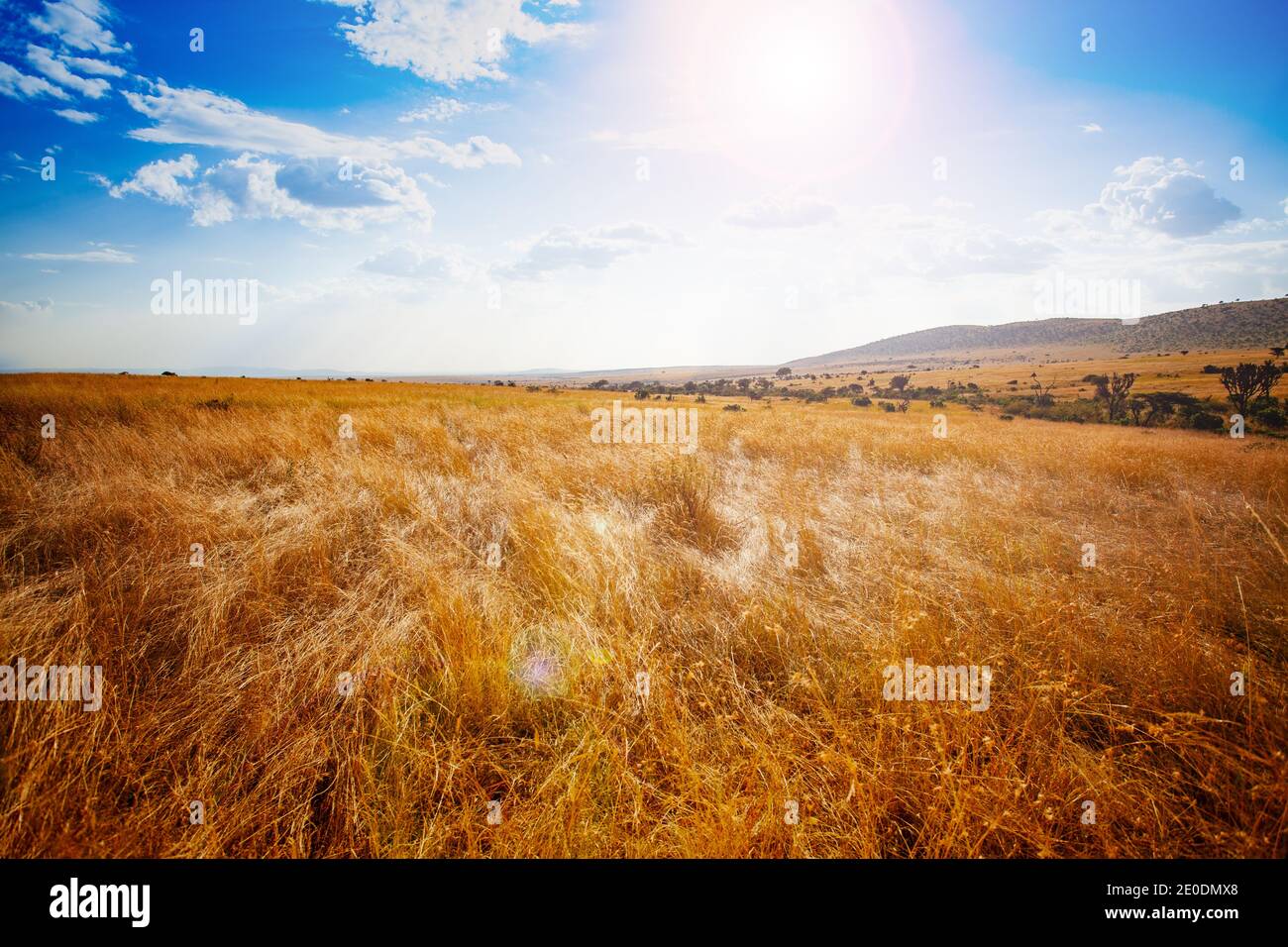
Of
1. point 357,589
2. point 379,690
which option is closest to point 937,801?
point 379,690

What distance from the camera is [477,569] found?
3691 millimetres

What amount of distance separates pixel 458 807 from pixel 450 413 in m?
12.7

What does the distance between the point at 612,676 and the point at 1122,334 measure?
431 ft

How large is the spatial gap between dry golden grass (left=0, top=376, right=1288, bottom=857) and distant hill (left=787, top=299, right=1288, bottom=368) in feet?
287

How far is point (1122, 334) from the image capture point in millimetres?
88750

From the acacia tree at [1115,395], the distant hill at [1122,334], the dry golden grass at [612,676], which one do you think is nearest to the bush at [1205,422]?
the acacia tree at [1115,395]

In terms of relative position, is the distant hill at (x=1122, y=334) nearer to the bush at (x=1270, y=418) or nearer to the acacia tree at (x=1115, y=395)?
the acacia tree at (x=1115, y=395)

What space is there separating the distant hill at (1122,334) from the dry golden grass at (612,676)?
87.5m

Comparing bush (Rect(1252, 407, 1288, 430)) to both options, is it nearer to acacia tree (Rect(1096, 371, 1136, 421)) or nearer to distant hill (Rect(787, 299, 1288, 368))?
acacia tree (Rect(1096, 371, 1136, 421))

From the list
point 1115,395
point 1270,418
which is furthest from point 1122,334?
point 1270,418

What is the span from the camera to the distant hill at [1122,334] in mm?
60844

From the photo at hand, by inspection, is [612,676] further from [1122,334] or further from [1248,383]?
[1122,334]
